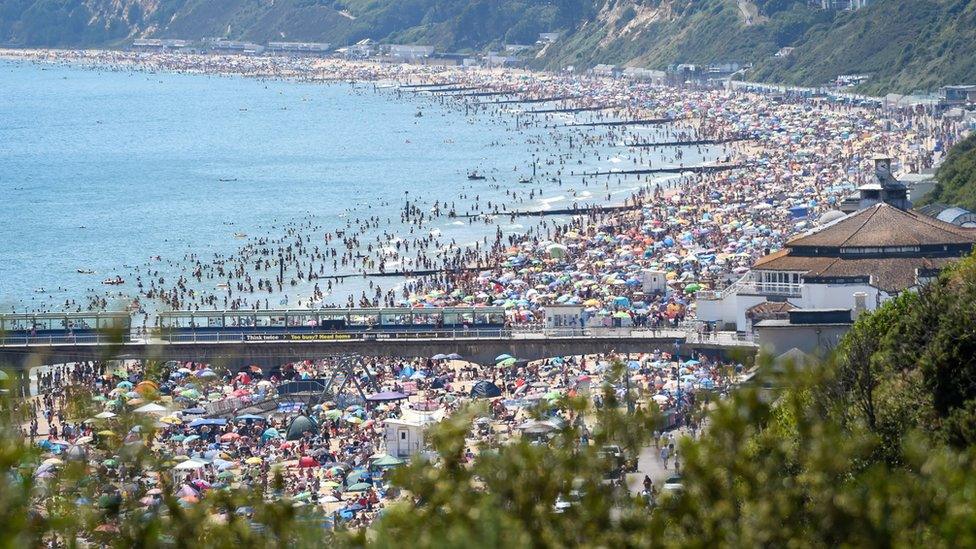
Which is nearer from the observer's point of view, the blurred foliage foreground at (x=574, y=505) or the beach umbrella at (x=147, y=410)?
the blurred foliage foreground at (x=574, y=505)

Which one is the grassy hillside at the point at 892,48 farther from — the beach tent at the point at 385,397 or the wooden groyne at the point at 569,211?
the beach tent at the point at 385,397

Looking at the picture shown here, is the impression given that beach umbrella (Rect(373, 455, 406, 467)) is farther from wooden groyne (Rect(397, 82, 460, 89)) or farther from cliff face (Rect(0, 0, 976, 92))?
wooden groyne (Rect(397, 82, 460, 89))

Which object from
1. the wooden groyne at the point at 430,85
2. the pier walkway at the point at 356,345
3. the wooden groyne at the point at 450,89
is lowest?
the pier walkway at the point at 356,345

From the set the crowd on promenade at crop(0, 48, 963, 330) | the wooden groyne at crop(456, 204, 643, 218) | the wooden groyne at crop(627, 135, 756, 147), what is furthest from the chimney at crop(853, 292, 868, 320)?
the wooden groyne at crop(627, 135, 756, 147)

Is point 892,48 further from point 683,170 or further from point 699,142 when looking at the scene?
point 683,170

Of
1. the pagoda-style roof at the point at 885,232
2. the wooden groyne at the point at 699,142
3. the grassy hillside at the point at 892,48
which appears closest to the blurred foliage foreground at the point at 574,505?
the pagoda-style roof at the point at 885,232

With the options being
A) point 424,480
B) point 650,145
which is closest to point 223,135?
point 650,145
